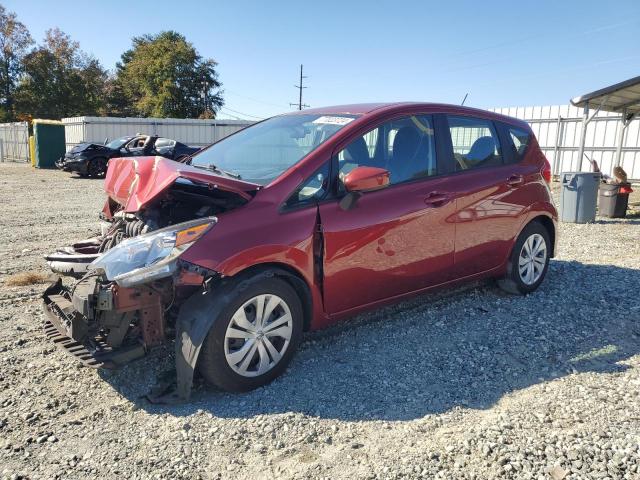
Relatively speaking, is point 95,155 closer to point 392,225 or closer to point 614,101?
point 614,101

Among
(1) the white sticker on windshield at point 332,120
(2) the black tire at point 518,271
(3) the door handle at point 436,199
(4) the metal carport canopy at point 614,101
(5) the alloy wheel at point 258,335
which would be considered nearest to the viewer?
(5) the alloy wheel at point 258,335

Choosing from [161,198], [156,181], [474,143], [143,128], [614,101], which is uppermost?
[614,101]

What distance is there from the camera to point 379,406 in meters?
3.19

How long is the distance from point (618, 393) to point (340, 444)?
6.29ft

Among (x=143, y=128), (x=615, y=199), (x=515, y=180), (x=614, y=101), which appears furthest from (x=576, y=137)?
(x=143, y=128)

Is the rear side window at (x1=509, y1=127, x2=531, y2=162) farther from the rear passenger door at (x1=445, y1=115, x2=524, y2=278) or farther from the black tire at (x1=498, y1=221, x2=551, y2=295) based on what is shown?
the black tire at (x1=498, y1=221, x2=551, y2=295)

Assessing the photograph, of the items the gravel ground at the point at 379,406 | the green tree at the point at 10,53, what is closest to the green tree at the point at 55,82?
the green tree at the point at 10,53

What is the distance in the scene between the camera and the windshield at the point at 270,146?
12.1 ft

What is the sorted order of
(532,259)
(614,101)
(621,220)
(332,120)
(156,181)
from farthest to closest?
(614,101) → (621,220) → (532,259) → (332,120) → (156,181)

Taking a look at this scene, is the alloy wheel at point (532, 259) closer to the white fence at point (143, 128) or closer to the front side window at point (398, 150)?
the front side window at point (398, 150)

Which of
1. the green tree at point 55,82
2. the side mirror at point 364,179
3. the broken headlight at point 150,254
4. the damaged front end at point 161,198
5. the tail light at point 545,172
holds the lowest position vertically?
the broken headlight at point 150,254

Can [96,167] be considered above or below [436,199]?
below

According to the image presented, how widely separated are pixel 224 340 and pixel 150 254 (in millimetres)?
677

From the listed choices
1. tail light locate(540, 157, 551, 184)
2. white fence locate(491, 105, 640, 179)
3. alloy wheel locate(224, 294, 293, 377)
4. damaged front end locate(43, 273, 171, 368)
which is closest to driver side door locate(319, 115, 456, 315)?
alloy wheel locate(224, 294, 293, 377)
